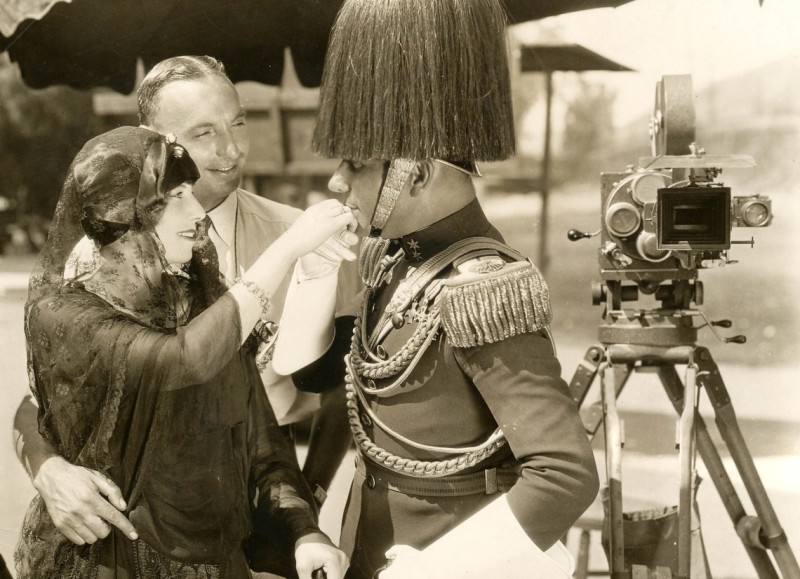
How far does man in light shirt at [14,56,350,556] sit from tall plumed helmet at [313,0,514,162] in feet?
1.24

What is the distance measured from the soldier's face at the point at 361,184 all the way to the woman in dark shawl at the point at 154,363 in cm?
4

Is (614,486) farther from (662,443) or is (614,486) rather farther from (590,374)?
(662,443)

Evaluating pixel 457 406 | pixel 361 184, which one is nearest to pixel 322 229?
pixel 361 184

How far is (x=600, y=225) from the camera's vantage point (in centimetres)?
211

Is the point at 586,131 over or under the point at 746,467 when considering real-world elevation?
over

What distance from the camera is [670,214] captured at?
6.14 ft

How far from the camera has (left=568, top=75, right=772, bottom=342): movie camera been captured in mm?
1863

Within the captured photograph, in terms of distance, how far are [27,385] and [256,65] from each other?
0.96 metres

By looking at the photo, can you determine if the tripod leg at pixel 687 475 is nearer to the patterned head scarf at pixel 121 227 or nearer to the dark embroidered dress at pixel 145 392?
the dark embroidered dress at pixel 145 392

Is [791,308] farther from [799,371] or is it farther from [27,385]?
[27,385]

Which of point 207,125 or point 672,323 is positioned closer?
point 207,125

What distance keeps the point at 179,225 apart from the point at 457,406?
2.19 ft

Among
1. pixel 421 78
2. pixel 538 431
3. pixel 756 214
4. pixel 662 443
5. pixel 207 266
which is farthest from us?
pixel 662 443

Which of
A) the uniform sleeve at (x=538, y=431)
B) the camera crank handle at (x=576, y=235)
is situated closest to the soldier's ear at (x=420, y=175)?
the uniform sleeve at (x=538, y=431)
